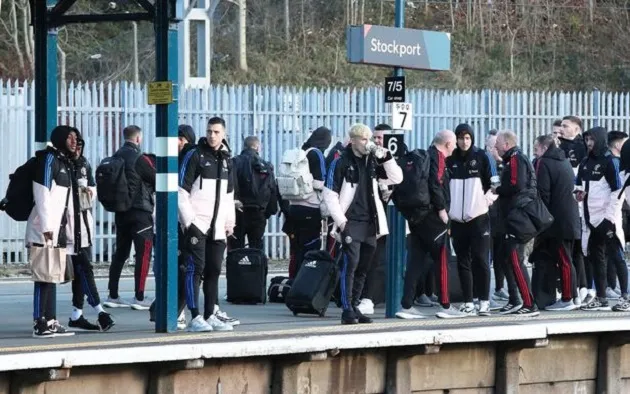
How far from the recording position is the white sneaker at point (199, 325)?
45.3 feet

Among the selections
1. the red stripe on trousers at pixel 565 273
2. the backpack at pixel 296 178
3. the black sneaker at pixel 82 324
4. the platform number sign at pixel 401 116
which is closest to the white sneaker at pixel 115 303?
the backpack at pixel 296 178

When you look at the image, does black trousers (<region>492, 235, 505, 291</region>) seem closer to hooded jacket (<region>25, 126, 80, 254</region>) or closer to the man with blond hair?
the man with blond hair

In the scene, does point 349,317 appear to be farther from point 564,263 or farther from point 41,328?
point 564,263

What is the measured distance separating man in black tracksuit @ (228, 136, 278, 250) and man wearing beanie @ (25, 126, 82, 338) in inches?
213

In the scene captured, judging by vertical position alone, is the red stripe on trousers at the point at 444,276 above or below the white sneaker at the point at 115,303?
above

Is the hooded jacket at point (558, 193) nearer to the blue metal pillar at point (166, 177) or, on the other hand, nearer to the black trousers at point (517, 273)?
the black trousers at point (517, 273)

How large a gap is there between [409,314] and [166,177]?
3.53 m

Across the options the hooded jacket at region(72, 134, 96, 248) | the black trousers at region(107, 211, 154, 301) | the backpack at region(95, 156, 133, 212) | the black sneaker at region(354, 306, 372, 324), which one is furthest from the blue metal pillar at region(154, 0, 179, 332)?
the black trousers at region(107, 211, 154, 301)

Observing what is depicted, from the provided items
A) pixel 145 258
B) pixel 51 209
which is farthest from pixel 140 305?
pixel 51 209

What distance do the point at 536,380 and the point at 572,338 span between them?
517 mm

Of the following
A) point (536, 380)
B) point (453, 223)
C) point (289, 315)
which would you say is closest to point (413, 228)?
point (453, 223)

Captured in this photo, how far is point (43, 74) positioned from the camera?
14.5 meters

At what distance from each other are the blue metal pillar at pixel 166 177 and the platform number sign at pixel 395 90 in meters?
2.76

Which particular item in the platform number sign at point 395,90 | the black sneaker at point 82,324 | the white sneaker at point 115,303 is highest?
the platform number sign at point 395,90
